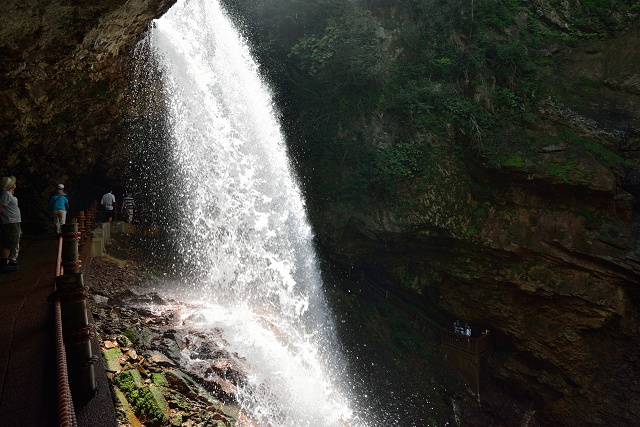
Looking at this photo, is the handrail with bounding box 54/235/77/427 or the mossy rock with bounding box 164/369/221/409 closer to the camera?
the handrail with bounding box 54/235/77/427

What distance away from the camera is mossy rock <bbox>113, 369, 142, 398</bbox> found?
3.62m

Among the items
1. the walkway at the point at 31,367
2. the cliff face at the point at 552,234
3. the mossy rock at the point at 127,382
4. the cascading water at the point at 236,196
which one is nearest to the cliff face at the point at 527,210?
the cliff face at the point at 552,234

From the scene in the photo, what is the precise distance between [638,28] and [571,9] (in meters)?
2.32

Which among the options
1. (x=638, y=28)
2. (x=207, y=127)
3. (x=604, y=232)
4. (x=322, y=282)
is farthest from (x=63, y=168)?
(x=638, y=28)

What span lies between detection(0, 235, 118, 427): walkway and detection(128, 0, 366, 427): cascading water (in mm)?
4921

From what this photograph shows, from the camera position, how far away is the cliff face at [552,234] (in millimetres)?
10414

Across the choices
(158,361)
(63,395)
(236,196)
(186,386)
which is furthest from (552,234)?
(63,395)

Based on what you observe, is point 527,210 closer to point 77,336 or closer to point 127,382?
point 127,382

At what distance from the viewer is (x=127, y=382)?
370 cm

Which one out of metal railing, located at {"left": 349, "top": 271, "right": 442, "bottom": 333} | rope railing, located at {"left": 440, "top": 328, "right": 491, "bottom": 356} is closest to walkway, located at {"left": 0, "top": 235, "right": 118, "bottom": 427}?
metal railing, located at {"left": 349, "top": 271, "right": 442, "bottom": 333}

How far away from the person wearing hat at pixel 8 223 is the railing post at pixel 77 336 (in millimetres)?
3974

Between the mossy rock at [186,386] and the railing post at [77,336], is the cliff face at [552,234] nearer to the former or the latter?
the mossy rock at [186,386]

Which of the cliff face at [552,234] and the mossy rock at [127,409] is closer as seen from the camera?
the mossy rock at [127,409]

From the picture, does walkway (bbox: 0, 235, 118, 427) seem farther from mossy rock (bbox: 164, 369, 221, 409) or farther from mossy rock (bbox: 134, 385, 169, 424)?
mossy rock (bbox: 164, 369, 221, 409)
